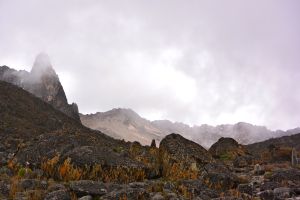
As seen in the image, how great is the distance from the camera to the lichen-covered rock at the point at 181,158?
534 inches

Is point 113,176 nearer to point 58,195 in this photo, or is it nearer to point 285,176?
point 58,195

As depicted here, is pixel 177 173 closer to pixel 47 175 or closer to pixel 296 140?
pixel 47 175

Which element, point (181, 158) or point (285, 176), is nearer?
point (285, 176)

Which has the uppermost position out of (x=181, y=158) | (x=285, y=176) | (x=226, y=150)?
(x=226, y=150)

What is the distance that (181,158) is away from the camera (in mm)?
17000

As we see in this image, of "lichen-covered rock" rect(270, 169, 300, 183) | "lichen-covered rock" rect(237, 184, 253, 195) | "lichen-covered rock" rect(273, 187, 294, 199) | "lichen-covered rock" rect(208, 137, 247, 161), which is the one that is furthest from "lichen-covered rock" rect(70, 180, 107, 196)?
"lichen-covered rock" rect(208, 137, 247, 161)

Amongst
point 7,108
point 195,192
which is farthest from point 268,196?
point 7,108

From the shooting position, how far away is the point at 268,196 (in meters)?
10.9

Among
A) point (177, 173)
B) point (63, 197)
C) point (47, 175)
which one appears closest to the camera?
point (63, 197)

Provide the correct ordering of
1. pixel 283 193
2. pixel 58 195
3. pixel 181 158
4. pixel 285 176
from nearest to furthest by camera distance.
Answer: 1. pixel 58 195
2. pixel 283 193
3. pixel 285 176
4. pixel 181 158

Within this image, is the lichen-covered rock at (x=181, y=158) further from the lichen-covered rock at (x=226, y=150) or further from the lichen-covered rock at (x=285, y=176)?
the lichen-covered rock at (x=226, y=150)

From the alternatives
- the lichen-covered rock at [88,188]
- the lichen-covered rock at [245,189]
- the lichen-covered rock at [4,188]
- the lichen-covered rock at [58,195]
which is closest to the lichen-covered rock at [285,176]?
the lichen-covered rock at [245,189]

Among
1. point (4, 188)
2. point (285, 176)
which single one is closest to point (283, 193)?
point (285, 176)

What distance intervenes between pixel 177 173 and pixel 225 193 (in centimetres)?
261
